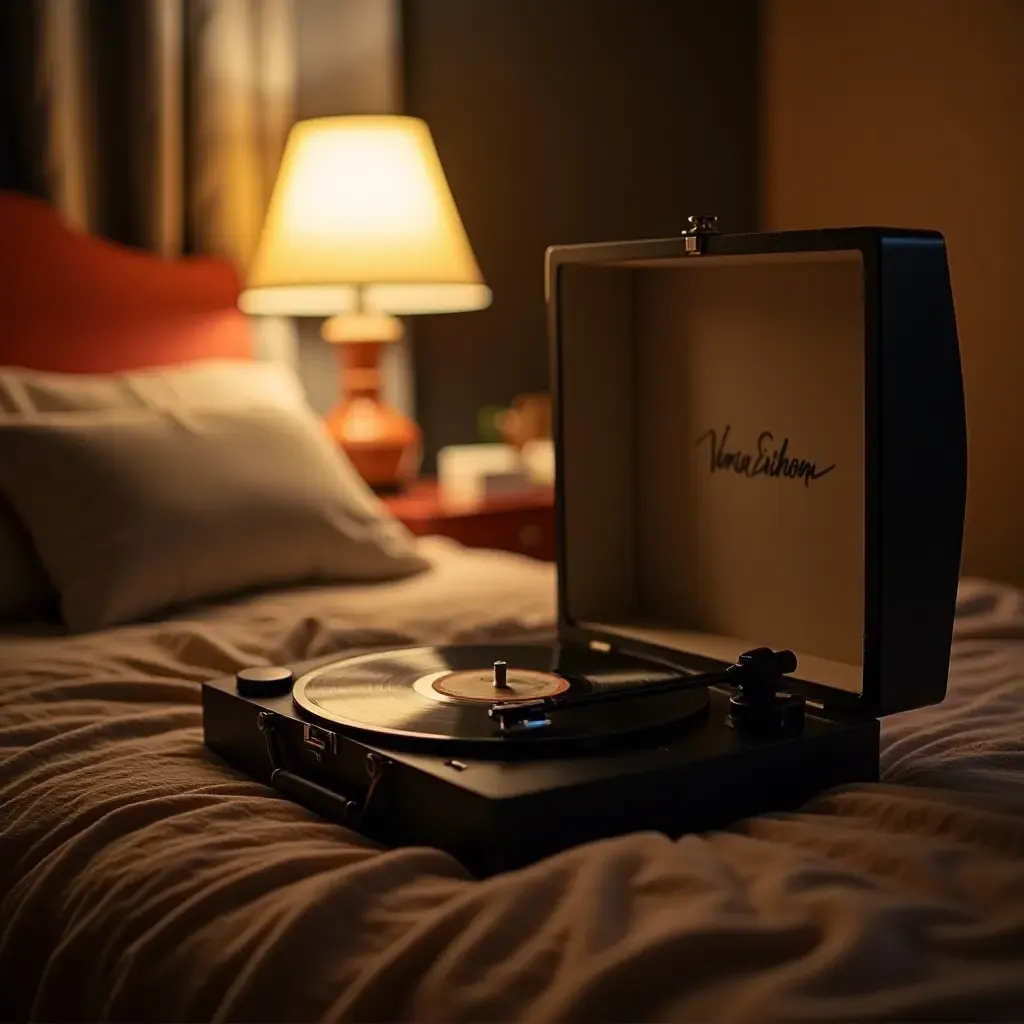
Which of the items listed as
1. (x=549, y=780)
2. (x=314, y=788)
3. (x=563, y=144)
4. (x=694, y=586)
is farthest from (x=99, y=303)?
(x=549, y=780)

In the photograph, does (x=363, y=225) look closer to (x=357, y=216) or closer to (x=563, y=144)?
(x=357, y=216)

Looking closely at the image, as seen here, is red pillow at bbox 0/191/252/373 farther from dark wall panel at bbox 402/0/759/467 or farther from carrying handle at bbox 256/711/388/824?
carrying handle at bbox 256/711/388/824

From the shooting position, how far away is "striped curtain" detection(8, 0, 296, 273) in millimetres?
2428

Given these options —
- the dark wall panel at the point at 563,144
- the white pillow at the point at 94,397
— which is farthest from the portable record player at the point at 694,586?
the dark wall panel at the point at 563,144

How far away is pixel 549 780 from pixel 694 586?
0.55m

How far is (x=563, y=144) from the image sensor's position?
10.3 feet

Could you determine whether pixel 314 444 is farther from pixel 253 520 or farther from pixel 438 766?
pixel 438 766

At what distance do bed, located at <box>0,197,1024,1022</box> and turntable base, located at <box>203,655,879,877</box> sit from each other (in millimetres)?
22

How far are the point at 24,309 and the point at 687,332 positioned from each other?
1.40m

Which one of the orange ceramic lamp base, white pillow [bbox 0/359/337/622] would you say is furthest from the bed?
the orange ceramic lamp base

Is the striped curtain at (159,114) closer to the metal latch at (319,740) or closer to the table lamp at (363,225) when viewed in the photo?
the table lamp at (363,225)

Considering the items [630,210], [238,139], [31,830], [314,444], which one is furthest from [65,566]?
[630,210]

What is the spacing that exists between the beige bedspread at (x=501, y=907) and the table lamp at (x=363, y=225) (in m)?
1.39

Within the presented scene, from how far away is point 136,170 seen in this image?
2.54 metres
